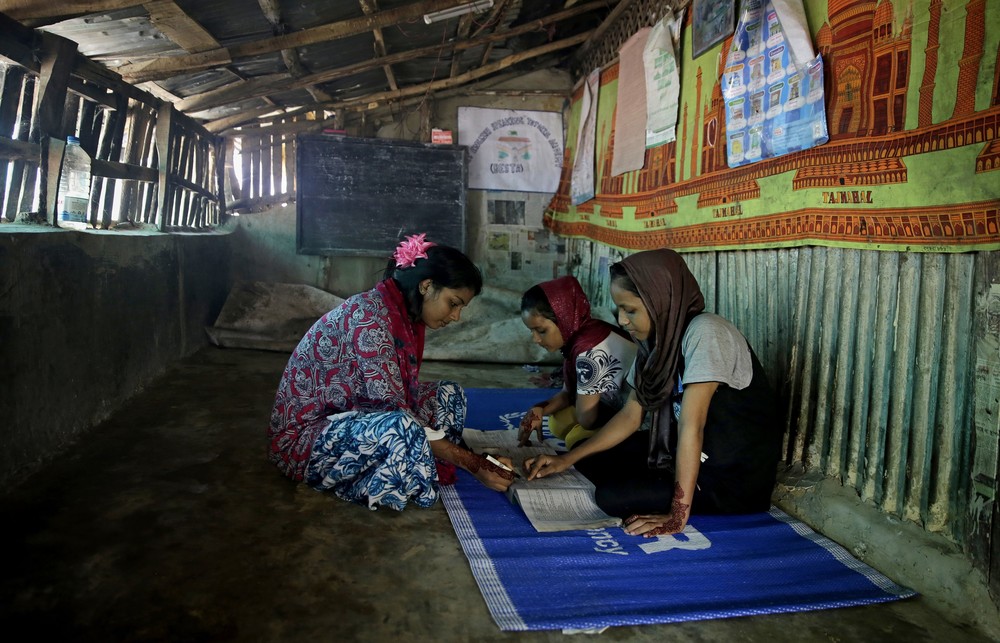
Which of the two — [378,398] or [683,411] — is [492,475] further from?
[683,411]

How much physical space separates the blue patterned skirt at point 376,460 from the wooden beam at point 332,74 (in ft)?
11.6

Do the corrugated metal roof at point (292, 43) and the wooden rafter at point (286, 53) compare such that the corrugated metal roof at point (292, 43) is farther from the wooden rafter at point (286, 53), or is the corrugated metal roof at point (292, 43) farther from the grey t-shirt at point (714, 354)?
the grey t-shirt at point (714, 354)

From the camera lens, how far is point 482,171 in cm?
700

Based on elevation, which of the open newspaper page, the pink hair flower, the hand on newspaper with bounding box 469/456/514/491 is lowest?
the open newspaper page

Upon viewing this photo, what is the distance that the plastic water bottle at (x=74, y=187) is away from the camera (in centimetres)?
353

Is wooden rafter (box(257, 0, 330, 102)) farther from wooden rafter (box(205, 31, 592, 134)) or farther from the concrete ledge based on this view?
the concrete ledge

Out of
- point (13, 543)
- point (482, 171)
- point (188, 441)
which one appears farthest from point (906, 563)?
point (482, 171)

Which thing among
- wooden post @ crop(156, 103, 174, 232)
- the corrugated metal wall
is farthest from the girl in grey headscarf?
wooden post @ crop(156, 103, 174, 232)

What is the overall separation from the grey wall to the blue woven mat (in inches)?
70.5

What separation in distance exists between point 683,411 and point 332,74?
4.23 meters

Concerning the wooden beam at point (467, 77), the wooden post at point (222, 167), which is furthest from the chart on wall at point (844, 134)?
the wooden post at point (222, 167)

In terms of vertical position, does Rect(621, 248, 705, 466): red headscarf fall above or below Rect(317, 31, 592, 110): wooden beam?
below

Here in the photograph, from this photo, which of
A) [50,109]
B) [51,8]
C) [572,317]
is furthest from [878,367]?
[50,109]

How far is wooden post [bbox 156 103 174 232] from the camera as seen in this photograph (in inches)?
188
